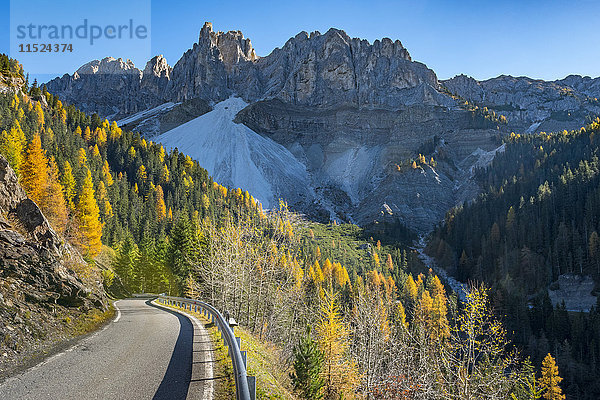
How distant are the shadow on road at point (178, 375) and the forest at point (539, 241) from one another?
68977mm

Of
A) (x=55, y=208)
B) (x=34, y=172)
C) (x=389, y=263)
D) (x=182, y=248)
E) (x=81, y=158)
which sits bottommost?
(x=389, y=263)

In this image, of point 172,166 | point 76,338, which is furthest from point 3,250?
point 172,166

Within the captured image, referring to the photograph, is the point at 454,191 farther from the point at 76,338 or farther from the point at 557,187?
the point at 76,338

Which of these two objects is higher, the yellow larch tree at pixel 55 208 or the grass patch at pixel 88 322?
the yellow larch tree at pixel 55 208

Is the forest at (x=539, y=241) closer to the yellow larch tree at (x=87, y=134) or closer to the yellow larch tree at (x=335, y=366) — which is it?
the yellow larch tree at (x=335, y=366)

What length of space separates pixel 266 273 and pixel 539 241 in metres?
104

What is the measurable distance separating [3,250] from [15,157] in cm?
3587

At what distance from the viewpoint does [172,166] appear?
344 ft

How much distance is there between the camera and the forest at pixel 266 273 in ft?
51.8

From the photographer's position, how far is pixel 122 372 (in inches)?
277

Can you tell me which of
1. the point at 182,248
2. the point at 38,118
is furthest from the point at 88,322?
the point at 38,118

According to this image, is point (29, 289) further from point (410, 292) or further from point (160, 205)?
point (160, 205)

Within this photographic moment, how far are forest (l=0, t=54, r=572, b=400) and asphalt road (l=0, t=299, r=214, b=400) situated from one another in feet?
16.4

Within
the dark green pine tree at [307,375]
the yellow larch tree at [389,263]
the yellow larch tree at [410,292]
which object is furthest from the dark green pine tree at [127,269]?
the yellow larch tree at [389,263]
